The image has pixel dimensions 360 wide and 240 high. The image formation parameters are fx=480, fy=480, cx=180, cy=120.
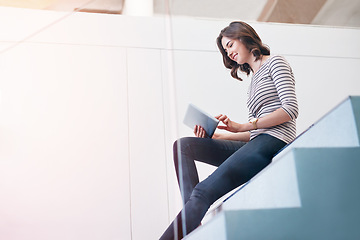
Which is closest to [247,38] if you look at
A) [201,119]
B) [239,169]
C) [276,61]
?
[276,61]

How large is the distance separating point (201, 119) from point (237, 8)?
104cm

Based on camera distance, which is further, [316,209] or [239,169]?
[239,169]

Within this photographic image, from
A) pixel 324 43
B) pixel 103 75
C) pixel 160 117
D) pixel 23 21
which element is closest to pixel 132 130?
pixel 160 117

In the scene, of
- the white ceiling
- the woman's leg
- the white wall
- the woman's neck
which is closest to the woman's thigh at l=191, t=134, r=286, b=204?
the woman's leg

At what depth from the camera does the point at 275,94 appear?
144 cm

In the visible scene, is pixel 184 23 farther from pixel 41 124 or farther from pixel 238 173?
pixel 238 173

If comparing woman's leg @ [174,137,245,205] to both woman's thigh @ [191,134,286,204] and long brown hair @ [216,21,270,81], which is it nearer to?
woman's thigh @ [191,134,286,204]

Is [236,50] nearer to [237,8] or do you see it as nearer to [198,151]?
[198,151]

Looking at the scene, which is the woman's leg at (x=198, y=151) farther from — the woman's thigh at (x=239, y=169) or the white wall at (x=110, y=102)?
the white wall at (x=110, y=102)

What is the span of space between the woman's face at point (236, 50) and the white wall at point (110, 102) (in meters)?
0.64

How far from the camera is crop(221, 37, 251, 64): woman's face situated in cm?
158

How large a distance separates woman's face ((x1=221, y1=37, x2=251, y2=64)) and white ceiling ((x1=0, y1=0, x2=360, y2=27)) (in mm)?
799

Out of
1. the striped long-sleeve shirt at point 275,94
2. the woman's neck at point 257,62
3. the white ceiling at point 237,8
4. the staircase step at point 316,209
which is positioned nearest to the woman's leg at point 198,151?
the striped long-sleeve shirt at point 275,94

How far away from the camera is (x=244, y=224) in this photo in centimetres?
93
